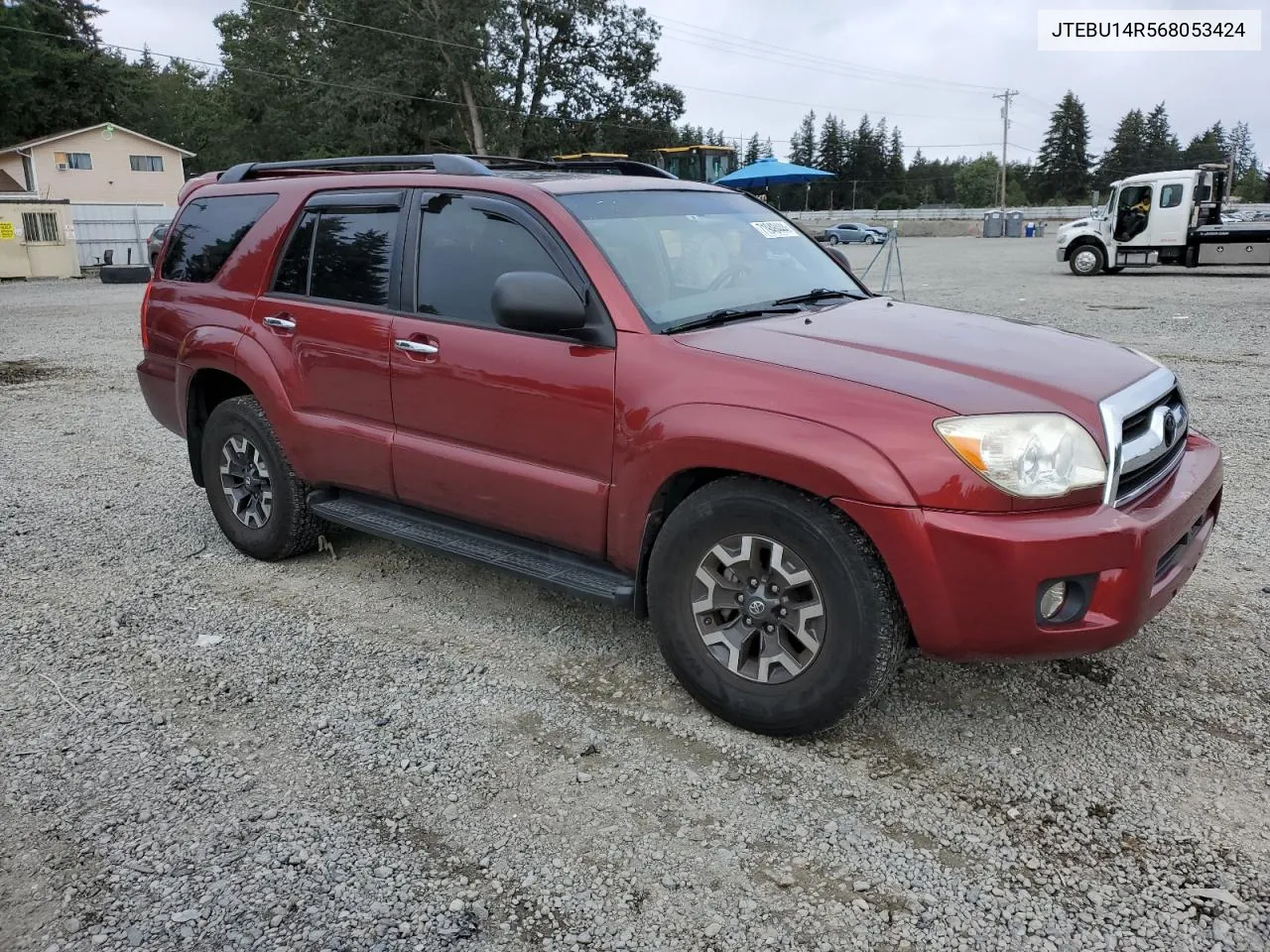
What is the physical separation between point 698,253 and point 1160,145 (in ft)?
413

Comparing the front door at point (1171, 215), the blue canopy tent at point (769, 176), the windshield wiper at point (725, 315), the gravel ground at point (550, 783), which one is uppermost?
the blue canopy tent at point (769, 176)

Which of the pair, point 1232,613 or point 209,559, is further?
point 209,559

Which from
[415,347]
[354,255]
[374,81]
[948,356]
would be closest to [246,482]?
[354,255]

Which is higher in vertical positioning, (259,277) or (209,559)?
(259,277)

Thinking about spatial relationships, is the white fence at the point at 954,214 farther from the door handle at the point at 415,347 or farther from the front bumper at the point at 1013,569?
the front bumper at the point at 1013,569

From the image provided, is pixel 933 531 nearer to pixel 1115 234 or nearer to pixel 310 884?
pixel 310 884

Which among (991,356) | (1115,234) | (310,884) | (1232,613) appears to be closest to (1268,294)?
(1115,234)

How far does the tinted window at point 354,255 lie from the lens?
4.17 metres

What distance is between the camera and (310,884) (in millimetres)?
2604

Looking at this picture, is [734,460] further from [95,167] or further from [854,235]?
[95,167]

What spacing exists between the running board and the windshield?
0.92 metres

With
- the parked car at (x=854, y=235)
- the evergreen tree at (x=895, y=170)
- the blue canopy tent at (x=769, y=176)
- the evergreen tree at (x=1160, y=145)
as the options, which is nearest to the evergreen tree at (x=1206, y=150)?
the evergreen tree at (x=1160, y=145)

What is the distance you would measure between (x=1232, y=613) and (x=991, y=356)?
6.13 feet

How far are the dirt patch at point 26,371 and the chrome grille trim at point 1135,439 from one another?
11.2 metres
